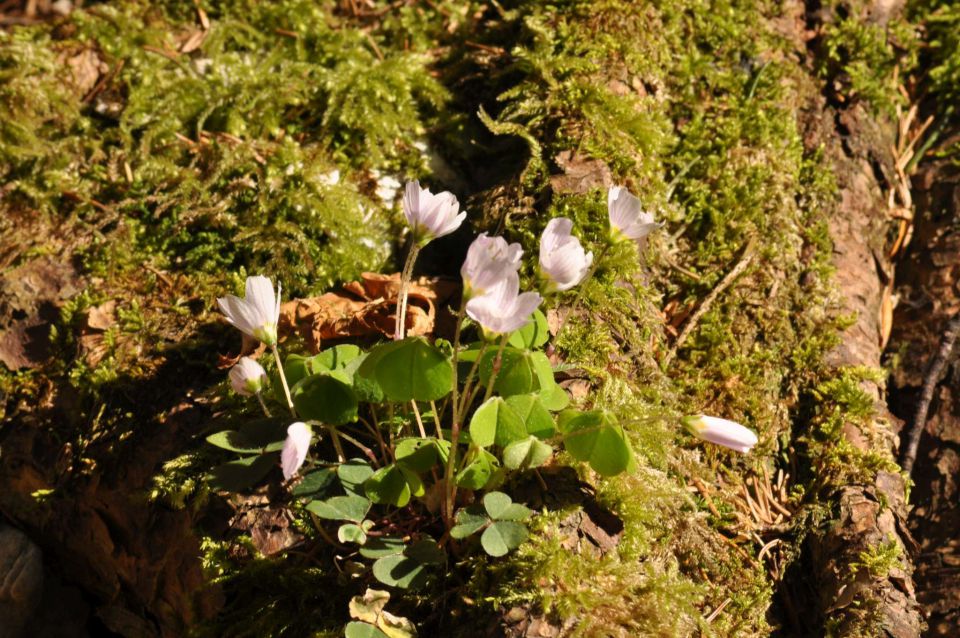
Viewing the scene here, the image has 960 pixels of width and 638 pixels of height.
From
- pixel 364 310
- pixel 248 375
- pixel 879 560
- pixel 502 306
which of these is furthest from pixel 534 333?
pixel 879 560

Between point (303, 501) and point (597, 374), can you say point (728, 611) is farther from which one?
point (303, 501)

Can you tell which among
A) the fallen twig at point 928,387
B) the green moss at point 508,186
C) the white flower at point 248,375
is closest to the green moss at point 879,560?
the green moss at point 508,186

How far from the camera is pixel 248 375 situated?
2.05 m

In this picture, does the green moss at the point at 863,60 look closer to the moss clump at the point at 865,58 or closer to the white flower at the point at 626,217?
the moss clump at the point at 865,58

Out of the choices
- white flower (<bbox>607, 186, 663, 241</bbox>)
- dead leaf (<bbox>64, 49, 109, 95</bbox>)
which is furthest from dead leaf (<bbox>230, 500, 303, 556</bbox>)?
dead leaf (<bbox>64, 49, 109, 95</bbox>)

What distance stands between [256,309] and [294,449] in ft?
1.35

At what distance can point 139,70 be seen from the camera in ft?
11.7

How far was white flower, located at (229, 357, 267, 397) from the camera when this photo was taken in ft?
6.73

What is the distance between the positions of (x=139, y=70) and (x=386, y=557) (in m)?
2.73

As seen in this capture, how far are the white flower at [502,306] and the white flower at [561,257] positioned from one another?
0.70ft

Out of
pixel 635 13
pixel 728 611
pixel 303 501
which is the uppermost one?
pixel 635 13

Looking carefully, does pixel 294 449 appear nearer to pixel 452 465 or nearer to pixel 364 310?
pixel 452 465

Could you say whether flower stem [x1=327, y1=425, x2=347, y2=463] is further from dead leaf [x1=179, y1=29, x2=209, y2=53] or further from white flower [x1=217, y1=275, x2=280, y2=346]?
dead leaf [x1=179, y1=29, x2=209, y2=53]

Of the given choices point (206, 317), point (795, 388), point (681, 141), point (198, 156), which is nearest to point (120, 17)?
point (198, 156)
